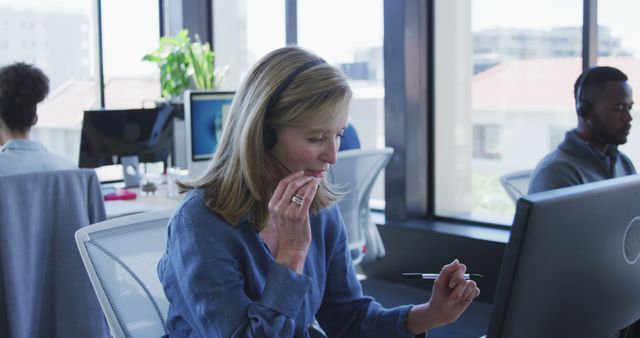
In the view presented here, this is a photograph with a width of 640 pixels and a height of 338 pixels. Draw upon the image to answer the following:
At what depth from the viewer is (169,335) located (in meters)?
1.40

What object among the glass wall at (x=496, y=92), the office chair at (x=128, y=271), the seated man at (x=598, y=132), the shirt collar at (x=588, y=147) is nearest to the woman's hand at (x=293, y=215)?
the office chair at (x=128, y=271)

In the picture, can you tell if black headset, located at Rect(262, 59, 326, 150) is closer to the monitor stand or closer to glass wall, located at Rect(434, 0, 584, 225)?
the monitor stand

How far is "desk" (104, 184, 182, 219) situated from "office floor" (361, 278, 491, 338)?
127 cm

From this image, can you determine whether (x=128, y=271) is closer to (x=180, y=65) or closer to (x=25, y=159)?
(x=25, y=159)

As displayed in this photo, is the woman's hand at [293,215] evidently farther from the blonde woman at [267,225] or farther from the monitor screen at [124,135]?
the monitor screen at [124,135]

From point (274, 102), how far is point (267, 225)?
23 centimetres

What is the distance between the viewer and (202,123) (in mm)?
3797

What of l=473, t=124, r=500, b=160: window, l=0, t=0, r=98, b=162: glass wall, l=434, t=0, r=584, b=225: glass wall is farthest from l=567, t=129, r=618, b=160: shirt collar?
l=0, t=0, r=98, b=162: glass wall

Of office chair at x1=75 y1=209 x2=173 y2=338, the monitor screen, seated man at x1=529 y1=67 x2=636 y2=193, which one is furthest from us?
the monitor screen

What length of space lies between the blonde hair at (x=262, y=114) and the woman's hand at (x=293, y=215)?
0.31 feet

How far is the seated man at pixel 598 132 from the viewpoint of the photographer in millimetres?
2318

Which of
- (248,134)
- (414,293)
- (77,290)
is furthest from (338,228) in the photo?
(414,293)

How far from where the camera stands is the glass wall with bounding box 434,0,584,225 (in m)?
3.95

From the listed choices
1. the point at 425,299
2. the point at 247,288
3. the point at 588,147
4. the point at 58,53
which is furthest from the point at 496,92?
the point at 247,288
